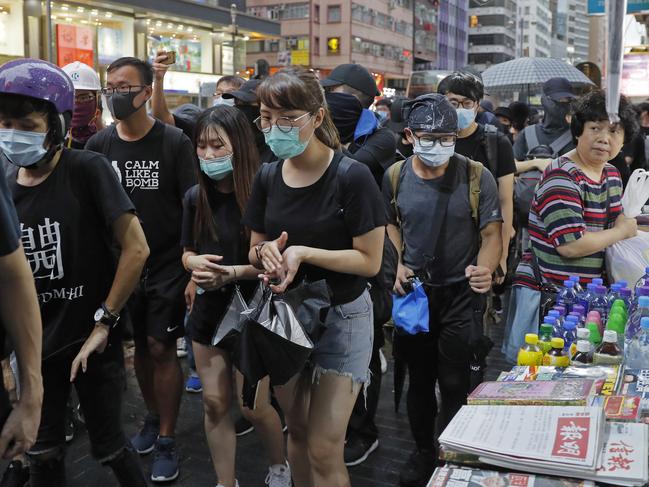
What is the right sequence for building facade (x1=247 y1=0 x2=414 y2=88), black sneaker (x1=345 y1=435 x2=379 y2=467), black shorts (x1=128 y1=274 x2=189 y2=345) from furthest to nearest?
building facade (x1=247 y1=0 x2=414 y2=88) < black sneaker (x1=345 y1=435 x2=379 y2=467) < black shorts (x1=128 y1=274 x2=189 y2=345)

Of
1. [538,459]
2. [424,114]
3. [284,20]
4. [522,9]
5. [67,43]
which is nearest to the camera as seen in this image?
[538,459]

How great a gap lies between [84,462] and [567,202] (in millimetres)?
3193

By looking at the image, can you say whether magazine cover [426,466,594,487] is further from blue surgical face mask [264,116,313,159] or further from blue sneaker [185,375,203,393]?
blue sneaker [185,375,203,393]

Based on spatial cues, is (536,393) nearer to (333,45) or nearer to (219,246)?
(219,246)

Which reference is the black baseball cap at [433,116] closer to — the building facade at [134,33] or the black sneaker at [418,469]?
the black sneaker at [418,469]

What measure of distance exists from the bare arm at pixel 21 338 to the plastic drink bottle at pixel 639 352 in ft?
7.39

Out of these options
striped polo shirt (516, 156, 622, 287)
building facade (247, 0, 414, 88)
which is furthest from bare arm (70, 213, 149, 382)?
building facade (247, 0, 414, 88)

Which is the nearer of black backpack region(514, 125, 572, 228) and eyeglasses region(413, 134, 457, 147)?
eyeglasses region(413, 134, 457, 147)

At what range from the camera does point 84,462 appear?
4328 mm

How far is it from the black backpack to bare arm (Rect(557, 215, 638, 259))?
1.16 m

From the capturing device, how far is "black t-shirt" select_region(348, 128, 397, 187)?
460 cm

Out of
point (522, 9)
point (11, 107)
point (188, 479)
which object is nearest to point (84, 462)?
point (188, 479)

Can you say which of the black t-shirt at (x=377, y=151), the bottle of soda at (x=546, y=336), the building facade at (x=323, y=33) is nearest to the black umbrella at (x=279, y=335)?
the bottle of soda at (x=546, y=336)

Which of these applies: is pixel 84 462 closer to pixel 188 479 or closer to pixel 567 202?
pixel 188 479
